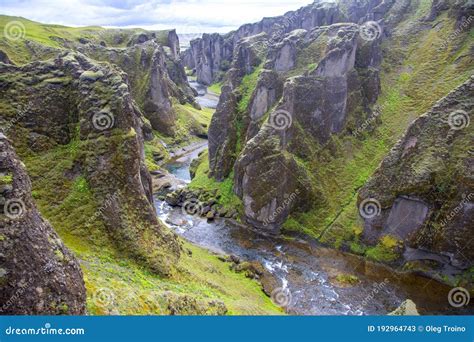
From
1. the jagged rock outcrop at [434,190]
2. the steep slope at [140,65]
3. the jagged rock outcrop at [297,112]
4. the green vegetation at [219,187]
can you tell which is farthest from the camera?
the steep slope at [140,65]

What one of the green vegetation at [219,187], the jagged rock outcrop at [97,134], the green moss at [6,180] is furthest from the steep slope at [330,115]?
the green moss at [6,180]

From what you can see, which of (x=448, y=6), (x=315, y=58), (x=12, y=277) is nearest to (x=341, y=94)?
(x=315, y=58)

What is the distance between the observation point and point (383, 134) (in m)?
67.1

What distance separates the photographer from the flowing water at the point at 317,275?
43.3 meters

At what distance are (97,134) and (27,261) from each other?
20.0 meters

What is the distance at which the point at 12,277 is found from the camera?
53.9 feet

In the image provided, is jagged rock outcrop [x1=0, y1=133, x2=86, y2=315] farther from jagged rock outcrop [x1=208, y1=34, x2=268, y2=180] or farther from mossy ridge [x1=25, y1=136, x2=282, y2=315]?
jagged rock outcrop [x1=208, y1=34, x2=268, y2=180]

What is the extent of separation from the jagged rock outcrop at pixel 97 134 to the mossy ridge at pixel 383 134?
27.7m

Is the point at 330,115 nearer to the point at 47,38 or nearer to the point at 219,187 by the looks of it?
the point at 219,187

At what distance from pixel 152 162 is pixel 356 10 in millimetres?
80398

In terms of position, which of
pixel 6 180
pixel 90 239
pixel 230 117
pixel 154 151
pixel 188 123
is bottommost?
pixel 154 151

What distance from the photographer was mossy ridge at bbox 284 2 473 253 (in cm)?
5831

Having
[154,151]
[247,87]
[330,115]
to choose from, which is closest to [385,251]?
[330,115]

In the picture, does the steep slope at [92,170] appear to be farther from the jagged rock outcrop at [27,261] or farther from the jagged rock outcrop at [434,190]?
the jagged rock outcrop at [434,190]
